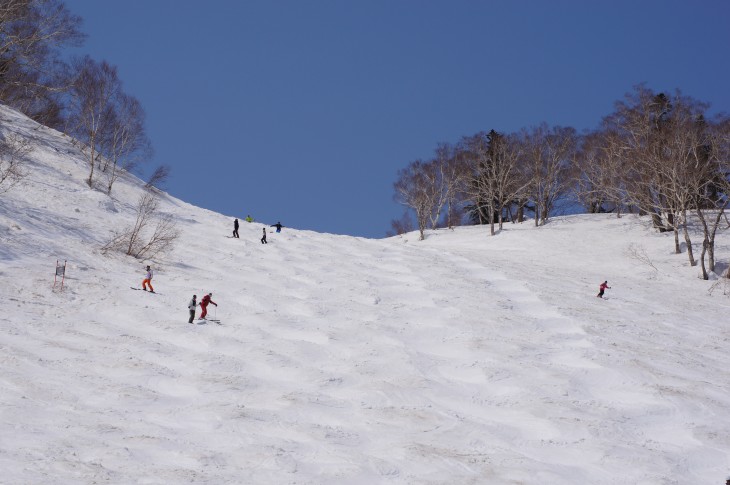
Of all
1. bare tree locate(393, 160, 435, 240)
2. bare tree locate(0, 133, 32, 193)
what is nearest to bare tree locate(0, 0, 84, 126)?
→ bare tree locate(0, 133, 32, 193)

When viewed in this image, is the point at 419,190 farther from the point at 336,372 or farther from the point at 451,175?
the point at 336,372

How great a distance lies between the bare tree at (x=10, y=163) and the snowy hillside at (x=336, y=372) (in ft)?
2.74

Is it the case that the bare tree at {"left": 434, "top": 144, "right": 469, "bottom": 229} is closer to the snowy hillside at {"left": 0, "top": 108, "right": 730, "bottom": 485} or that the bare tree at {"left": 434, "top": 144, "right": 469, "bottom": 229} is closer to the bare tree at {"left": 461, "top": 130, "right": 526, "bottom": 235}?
the bare tree at {"left": 461, "top": 130, "right": 526, "bottom": 235}

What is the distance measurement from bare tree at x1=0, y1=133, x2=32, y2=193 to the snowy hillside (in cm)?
83

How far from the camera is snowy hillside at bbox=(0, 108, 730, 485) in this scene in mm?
11266

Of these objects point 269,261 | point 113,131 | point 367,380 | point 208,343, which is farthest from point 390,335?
point 113,131

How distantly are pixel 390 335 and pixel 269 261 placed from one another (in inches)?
460

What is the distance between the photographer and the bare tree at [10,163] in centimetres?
3014

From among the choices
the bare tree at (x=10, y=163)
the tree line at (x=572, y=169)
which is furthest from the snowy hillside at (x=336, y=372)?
the tree line at (x=572, y=169)

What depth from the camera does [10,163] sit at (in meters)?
32.6

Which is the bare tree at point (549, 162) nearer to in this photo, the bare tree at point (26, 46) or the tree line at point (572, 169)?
the tree line at point (572, 169)

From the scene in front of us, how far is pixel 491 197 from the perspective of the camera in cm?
5475

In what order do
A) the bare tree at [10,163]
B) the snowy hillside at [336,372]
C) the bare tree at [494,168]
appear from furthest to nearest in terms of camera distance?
the bare tree at [494,168] → the bare tree at [10,163] → the snowy hillside at [336,372]

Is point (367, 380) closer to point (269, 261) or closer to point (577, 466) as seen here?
point (577, 466)
